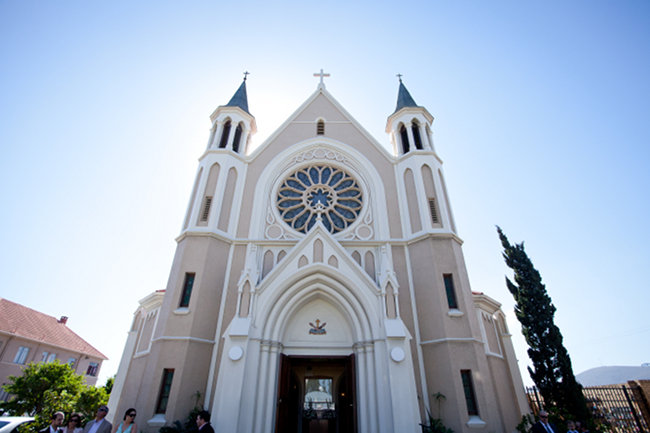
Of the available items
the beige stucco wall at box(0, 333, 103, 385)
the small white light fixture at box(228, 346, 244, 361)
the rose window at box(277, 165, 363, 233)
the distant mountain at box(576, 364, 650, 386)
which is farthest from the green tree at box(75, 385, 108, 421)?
the distant mountain at box(576, 364, 650, 386)

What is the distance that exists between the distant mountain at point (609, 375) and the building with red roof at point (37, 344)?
8453cm

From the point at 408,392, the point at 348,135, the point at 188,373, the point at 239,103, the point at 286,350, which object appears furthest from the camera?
the point at 239,103

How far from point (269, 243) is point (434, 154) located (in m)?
8.90

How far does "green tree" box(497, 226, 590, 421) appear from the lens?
13116mm

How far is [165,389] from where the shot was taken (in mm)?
10172

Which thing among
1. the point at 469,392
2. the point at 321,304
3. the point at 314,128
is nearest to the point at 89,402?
the point at 321,304

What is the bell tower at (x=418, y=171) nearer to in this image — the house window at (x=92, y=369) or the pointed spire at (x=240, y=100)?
the pointed spire at (x=240, y=100)

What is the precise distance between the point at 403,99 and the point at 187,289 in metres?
15.0

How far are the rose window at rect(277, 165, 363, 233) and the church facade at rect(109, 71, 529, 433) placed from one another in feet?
0.20

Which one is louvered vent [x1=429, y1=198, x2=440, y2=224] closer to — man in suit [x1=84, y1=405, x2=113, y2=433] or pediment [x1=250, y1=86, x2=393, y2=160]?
pediment [x1=250, y1=86, x2=393, y2=160]

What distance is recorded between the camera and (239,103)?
18.0 m

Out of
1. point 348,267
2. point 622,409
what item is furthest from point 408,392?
point 622,409

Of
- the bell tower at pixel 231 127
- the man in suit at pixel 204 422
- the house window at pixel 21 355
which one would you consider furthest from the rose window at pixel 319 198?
the house window at pixel 21 355

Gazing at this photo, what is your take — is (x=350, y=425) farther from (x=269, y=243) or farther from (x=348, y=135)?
(x=348, y=135)
